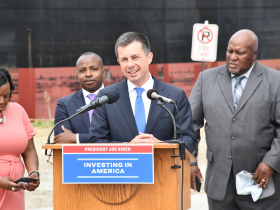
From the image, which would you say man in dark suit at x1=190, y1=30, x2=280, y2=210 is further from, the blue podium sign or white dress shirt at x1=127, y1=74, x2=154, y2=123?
the blue podium sign

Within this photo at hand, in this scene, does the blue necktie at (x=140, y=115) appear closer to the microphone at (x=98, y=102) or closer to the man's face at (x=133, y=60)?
the man's face at (x=133, y=60)

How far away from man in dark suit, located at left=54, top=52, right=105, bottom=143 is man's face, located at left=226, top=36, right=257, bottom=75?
54.1 inches

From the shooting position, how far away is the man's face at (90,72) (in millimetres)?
4383

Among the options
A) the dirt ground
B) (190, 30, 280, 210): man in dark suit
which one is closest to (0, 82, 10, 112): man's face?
(190, 30, 280, 210): man in dark suit

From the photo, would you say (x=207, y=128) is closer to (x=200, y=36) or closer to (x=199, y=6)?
(x=200, y=36)

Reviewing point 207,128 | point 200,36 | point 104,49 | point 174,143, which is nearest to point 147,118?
point 174,143

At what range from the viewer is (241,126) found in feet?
12.0

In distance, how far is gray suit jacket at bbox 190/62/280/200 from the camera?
11.8 ft

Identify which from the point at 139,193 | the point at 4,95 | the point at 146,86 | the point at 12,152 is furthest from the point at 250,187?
the point at 4,95

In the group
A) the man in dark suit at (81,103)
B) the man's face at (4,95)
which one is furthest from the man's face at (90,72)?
the man's face at (4,95)

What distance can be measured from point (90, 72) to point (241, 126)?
162 cm

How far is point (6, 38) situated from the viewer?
14.6 meters

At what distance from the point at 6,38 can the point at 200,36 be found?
29.2 ft

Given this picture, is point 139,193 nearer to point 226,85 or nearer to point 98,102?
point 98,102
